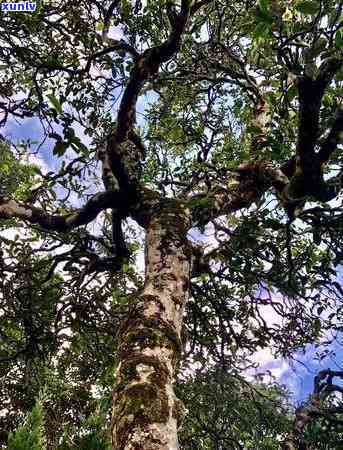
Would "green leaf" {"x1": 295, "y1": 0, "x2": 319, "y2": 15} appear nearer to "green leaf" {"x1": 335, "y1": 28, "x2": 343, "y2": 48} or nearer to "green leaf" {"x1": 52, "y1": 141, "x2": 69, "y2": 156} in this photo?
"green leaf" {"x1": 335, "y1": 28, "x2": 343, "y2": 48}

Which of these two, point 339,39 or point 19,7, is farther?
point 19,7

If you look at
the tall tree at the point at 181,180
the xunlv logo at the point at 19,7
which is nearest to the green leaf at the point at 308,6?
the tall tree at the point at 181,180

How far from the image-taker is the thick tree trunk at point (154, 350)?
2.34 meters

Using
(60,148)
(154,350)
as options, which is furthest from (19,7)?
(154,350)

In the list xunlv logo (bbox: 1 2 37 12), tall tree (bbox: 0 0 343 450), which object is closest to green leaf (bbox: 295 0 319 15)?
tall tree (bbox: 0 0 343 450)

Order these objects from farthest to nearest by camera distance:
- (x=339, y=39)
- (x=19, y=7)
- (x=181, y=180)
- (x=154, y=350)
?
(x=181, y=180), (x=19, y=7), (x=154, y=350), (x=339, y=39)

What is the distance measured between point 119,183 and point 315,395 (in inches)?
165

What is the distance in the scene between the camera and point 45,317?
652cm

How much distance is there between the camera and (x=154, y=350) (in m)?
2.94

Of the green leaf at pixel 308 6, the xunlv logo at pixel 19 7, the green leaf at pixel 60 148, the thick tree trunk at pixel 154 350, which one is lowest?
the thick tree trunk at pixel 154 350

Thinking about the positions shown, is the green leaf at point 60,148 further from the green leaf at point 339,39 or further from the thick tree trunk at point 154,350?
the green leaf at point 339,39

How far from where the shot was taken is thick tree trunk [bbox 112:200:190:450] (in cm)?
234

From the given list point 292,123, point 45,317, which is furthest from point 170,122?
point 45,317

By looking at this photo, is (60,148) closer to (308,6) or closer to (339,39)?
(308,6)
